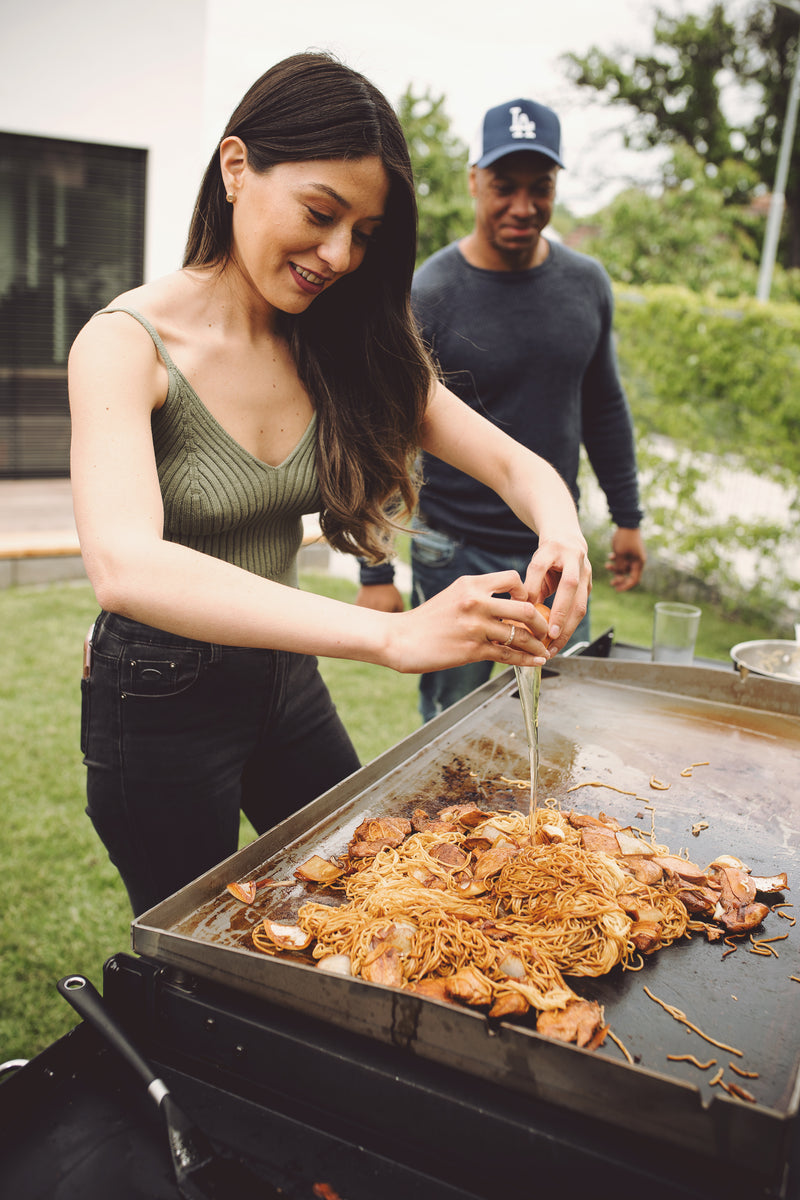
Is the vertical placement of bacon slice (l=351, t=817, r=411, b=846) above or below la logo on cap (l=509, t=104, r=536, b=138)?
below

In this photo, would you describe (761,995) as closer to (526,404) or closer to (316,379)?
(316,379)

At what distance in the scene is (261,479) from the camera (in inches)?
70.9

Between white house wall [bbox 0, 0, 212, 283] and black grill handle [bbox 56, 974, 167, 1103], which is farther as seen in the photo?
white house wall [bbox 0, 0, 212, 283]

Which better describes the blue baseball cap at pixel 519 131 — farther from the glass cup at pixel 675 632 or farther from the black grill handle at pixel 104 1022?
the black grill handle at pixel 104 1022

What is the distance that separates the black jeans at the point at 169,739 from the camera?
175 centimetres

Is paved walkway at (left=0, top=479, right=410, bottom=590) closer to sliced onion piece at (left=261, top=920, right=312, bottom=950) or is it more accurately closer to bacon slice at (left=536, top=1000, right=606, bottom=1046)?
sliced onion piece at (left=261, top=920, right=312, bottom=950)

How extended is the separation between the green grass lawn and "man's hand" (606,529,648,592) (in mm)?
1606

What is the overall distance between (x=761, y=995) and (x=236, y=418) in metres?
1.33

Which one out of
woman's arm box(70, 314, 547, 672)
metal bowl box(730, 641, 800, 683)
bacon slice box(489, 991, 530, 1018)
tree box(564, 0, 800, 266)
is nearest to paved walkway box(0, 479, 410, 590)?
metal bowl box(730, 641, 800, 683)

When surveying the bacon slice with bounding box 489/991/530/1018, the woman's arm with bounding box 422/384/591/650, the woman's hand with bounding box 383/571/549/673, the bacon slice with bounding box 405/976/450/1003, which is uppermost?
the woman's arm with bounding box 422/384/591/650

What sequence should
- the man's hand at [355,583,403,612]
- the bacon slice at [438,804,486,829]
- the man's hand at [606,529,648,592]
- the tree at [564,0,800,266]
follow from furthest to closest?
the tree at [564,0,800,266]
the man's hand at [606,529,648,592]
the man's hand at [355,583,403,612]
the bacon slice at [438,804,486,829]

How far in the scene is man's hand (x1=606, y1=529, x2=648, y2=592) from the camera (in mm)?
3598

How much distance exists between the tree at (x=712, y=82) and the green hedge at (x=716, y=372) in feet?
51.4

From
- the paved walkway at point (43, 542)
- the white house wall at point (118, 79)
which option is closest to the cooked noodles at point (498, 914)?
the paved walkway at point (43, 542)
